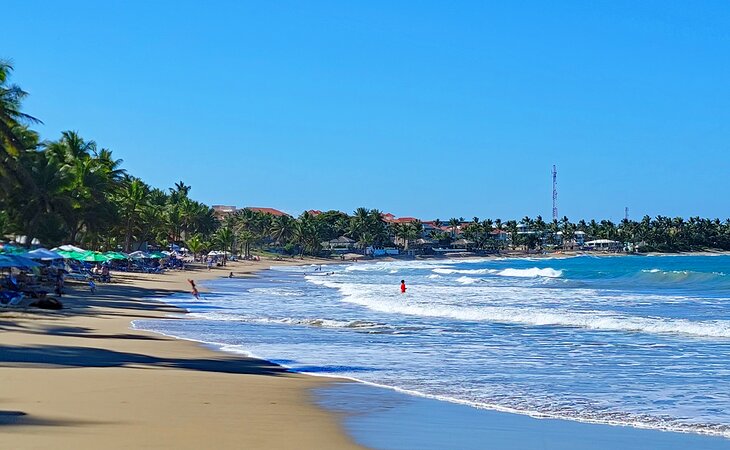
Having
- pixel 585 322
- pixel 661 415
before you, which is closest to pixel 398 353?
pixel 661 415

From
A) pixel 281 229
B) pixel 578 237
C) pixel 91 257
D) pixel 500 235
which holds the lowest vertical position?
pixel 91 257

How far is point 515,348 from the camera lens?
17500 mm

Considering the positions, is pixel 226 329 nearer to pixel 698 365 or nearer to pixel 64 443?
pixel 698 365

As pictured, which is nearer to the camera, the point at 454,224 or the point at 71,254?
the point at 71,254

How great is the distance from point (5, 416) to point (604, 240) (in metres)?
173

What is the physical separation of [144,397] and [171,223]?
253 ft

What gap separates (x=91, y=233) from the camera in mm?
51375

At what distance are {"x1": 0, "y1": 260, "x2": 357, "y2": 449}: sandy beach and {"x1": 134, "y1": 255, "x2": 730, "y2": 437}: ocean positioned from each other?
1678 mm

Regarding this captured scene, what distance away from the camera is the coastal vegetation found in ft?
128

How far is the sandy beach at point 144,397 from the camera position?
770cm

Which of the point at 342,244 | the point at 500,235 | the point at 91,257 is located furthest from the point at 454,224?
the point at 91,257

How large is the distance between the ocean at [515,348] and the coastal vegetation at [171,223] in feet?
35.1

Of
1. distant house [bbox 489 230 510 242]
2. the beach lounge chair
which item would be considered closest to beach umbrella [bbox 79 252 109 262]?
the beach lounge chair

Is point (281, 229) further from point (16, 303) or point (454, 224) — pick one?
point (16, 303)
